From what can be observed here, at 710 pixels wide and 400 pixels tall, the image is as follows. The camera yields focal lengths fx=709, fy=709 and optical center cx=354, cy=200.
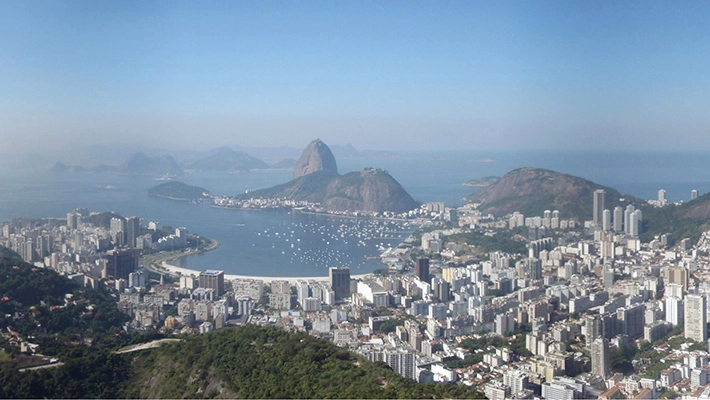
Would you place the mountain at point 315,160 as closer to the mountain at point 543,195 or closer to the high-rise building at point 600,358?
the mountain at point 543,195

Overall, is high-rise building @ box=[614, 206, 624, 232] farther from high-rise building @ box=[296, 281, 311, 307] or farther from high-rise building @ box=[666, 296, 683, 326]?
high-rise building @ box=[296, 281, 311, 307]

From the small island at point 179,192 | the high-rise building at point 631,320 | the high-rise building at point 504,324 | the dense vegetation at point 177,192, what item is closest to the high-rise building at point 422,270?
the high-rise building at point 504,324

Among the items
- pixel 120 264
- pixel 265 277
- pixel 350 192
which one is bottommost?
pixel 265 277

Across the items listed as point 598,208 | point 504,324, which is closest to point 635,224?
point 598,208

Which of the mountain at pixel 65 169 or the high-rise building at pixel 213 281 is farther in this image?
the mountain at pixel 65 169

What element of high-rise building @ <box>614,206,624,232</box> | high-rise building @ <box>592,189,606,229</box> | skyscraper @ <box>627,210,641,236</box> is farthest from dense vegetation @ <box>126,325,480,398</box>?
high-rise building @ <box>592,189,606,229</box>

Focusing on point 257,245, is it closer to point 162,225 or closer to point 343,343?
point 162,225

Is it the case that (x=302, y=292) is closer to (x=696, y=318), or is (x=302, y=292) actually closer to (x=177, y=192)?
(x=696, y=318)
